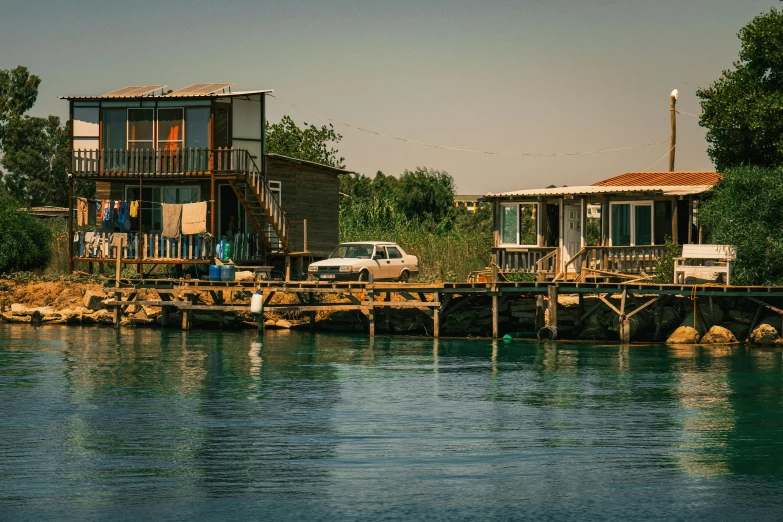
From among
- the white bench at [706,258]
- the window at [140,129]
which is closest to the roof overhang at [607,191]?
the white bench at [706,258]

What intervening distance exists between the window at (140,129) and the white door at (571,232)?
15.1m

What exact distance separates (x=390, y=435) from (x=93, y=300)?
26.0m

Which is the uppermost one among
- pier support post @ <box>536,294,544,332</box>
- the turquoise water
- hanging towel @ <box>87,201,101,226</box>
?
hanging towel @ <box>87,201,101,226</box>

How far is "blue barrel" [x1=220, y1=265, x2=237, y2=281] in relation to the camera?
40844 millimetres

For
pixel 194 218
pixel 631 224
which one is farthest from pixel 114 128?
pixel 631 224

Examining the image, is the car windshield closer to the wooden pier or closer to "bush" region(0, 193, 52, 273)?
the wooden pier

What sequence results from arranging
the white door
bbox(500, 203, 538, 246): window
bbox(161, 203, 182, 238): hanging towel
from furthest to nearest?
bbox(161, 203, 182, 238): hanging towel, bbox(500, 203, 538, 246): window, the white door

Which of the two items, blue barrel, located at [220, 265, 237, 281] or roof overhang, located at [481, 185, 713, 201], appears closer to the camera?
roof overhang, located at [481, 185, 713, 201]

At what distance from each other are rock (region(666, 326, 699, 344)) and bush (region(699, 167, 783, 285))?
2.00 meters

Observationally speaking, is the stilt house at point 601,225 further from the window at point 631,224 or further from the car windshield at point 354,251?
the car windshield at point 354,251

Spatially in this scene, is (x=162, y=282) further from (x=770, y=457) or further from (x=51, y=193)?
(x=51, y=193)

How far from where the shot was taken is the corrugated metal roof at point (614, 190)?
39.2 metres

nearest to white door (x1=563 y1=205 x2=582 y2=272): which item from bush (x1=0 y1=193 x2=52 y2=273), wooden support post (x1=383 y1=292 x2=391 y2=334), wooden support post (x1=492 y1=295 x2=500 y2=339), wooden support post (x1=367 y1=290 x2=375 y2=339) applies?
wooden support post (x1=492 y1=295 x2=500 y2=339)

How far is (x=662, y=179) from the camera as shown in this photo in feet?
140
